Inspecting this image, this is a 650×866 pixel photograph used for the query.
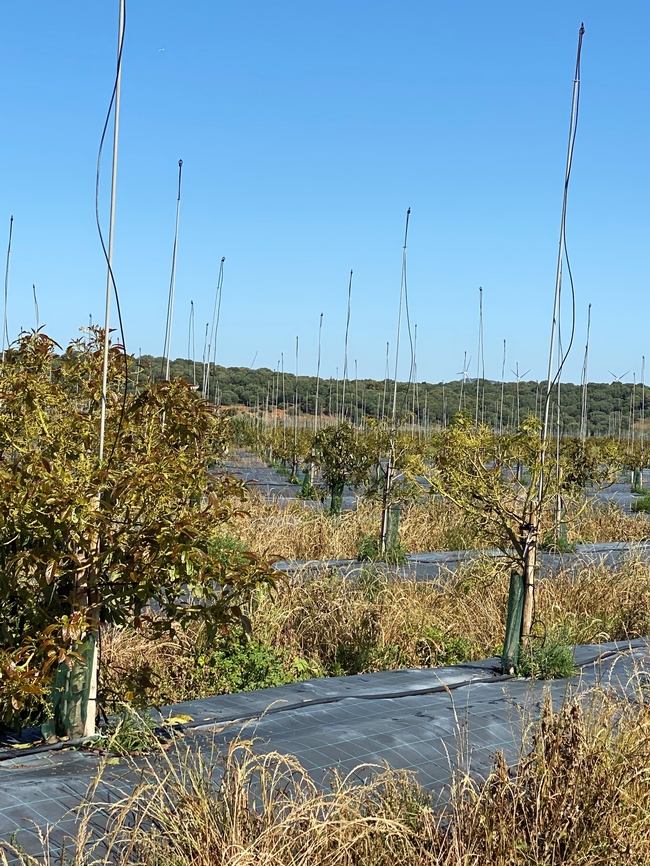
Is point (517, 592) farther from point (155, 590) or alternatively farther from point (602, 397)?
point (602, 397)

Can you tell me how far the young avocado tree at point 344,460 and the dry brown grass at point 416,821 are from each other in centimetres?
1018

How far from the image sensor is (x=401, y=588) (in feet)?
24.4

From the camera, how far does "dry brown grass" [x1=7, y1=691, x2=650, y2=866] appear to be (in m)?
2.65

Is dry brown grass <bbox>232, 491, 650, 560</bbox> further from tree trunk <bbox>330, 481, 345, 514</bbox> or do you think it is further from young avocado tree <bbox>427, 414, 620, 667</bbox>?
young avocado tree <bbox>427, 414, 620, 667</bbox>

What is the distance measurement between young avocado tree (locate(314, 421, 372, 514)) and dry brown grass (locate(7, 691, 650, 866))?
10176 mm

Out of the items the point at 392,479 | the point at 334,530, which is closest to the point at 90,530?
the point at 334,530

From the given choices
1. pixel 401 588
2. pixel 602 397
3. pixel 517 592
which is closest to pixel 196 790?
pixel 517 592

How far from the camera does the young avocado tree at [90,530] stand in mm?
3414

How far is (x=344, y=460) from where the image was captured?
1376cm

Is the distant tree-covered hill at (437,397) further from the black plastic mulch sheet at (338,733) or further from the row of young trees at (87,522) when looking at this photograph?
the row of young trees at (87,522)

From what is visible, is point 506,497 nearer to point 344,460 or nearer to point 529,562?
point 529,562

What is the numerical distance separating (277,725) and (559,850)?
1.62 metres

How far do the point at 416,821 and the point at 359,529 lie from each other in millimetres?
7758

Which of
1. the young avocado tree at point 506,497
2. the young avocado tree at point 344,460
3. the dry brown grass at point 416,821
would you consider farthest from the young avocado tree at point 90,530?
the young avocado tree at point 344,460
